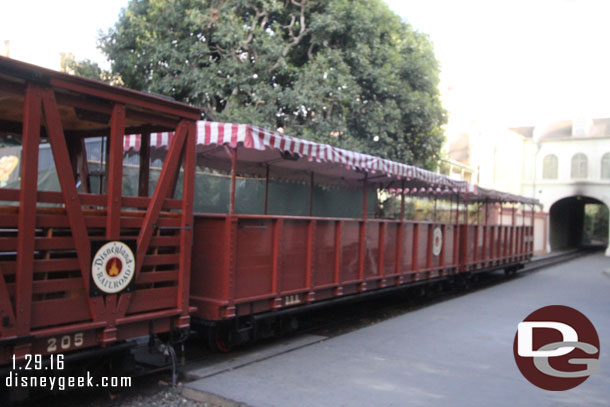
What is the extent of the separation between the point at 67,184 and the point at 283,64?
10048mm

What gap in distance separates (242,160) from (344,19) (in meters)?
7.01

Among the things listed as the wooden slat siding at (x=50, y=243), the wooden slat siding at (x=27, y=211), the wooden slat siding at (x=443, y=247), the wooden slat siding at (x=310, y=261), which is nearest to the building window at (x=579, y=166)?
the wooden slat siding at (x=443, y=247)

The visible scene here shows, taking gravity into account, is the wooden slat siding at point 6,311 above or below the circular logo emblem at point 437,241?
below

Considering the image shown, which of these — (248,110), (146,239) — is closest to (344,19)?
(248,110)

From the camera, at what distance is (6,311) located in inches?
155

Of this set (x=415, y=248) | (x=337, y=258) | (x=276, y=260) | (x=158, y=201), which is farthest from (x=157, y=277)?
(x=415, y=248)

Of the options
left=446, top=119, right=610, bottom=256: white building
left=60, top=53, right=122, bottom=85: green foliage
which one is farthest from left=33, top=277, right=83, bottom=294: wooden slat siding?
left=446, top=119, right=610, bottom=256: white building

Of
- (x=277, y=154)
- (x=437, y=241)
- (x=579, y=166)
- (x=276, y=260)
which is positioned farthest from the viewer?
(x=579, y=166)

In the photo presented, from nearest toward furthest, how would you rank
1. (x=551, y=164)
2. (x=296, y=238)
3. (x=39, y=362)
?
1. (x=39, y=362)
2. (x=296, y=238)
3. (x=551, y=164)

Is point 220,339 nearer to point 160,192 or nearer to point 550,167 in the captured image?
point 160,192

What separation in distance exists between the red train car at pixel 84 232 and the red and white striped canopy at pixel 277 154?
0.62m

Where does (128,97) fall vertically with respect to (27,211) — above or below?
above

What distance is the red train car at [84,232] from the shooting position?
407cm

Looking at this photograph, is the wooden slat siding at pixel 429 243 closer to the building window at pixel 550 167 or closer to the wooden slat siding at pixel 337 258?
the wooden slat siding at pixel 337 258
